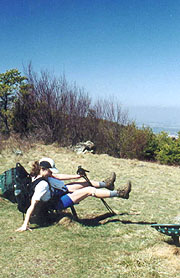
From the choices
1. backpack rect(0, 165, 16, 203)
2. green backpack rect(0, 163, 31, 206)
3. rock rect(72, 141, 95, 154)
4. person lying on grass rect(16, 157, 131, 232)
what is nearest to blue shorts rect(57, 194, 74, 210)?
person lying on grass rect(16, 157, 131, 232)

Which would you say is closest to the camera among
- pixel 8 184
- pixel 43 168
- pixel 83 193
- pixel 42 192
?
pixel 42 192

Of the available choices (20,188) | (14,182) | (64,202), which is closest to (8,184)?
(14,182)

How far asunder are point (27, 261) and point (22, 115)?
15.0m

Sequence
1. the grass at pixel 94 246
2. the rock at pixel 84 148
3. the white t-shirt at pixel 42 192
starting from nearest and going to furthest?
the grass at pixel 94 246 < the white t-shirt at pixel 42 192 < the rock at pixel 84 148

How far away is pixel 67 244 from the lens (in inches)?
135

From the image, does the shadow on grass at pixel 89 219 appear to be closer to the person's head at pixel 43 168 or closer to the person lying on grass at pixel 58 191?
the person lying on grass at pixel 58 191

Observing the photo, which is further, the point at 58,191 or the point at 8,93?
the point at 8,93

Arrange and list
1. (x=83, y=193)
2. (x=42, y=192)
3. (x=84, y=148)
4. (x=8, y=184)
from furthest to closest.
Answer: (x=84, y=148)
(x=83, y=193)
(x=8, y=184)
(x=42, y=192)

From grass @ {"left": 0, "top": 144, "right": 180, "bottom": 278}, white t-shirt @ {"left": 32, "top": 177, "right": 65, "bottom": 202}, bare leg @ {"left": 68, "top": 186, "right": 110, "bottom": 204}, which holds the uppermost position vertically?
white t-shirt @ {"left": 32, "top": 177, "right": 65, "bottom": 202}

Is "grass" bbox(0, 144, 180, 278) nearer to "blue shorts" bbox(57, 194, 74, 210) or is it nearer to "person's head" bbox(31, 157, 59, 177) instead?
"blue shorts" bbox(57, 194, 74, 210)

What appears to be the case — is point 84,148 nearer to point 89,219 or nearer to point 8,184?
point 89,219

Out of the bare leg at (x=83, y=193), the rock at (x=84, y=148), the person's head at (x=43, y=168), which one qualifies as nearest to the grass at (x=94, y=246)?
the bare leg at (x=83, y=193)

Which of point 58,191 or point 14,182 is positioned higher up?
point 14,182

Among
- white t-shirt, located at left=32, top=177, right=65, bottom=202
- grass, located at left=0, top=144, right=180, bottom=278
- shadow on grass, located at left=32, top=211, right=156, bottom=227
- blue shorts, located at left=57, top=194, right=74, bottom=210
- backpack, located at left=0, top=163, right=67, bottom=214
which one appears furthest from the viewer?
shadow on grass, located at left=32, top=211, right=156, bottom=227
